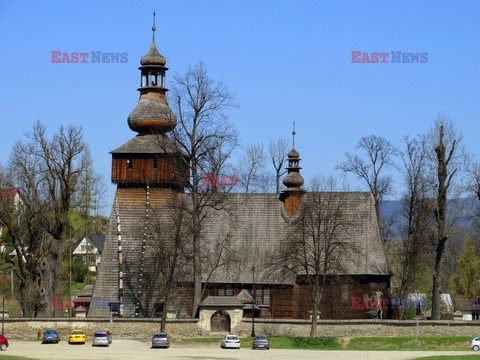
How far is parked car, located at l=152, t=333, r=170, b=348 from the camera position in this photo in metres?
71.6

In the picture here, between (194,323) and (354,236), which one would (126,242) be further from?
(354,236)

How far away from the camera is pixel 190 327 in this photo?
77438mm

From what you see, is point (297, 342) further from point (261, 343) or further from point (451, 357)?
point (451, 357)

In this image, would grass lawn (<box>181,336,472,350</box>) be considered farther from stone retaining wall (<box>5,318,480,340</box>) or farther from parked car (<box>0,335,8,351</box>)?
parked car (<box>0,335,8,351</box>)

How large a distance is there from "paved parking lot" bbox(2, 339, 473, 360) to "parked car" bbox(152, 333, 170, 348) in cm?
57

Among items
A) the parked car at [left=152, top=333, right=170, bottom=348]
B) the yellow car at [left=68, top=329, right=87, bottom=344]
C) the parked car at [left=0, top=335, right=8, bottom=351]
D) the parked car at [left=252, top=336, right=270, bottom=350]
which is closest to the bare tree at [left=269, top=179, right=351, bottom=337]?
the parked car at [left=252, top=336, right=270, bottom=350]

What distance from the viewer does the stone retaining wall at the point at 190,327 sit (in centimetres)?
7588

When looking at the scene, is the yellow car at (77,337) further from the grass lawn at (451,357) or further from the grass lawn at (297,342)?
the grass lawn at (451,357)

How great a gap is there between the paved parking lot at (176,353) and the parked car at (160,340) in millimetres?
571

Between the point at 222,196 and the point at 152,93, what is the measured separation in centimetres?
920

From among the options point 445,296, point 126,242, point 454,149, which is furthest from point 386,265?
point 445,296

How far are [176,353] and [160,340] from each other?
14.1 feet

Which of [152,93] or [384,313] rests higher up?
[152,93]

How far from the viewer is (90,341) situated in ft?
250
